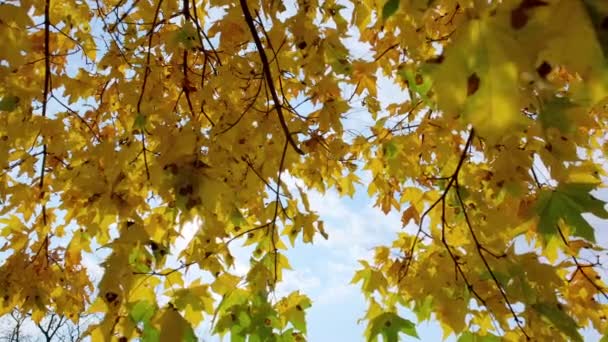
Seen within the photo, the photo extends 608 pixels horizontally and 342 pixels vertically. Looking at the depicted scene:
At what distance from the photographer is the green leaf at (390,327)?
1485 mm

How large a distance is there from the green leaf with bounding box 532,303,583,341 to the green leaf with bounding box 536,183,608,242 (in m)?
0.27

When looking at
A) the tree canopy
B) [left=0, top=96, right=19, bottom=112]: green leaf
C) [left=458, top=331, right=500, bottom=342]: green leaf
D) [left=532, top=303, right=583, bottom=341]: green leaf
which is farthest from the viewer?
[left=0, top=96, right=19, bottom=112]: green leaf

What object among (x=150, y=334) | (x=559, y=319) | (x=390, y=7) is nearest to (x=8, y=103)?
(x=150, y=334)

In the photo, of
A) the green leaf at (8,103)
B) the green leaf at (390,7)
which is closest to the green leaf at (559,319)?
the green leaf at (390,7)

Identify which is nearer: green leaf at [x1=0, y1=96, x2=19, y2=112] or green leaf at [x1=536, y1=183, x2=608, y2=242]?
green leaf at [x1=536, y1=183, x2=608, y2=242]

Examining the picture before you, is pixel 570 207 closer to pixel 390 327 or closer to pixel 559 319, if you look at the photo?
pixel 559 319

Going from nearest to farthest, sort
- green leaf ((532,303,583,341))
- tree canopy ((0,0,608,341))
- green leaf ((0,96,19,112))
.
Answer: tree canopy ((0,0,608,341)) → green leaf ((532,303,583,341)) → green leaf ((0,96,19,112))

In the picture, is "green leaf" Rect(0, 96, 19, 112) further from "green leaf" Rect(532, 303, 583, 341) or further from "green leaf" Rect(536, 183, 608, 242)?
"green leaf" Rect(532, 303, 583, 341)

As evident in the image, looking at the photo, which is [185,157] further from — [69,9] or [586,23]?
[69,9]

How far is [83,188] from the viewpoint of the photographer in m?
1.44

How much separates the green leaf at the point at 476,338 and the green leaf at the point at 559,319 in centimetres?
17

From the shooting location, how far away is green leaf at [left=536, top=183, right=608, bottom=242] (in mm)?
1115

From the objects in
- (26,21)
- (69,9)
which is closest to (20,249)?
(69,9)

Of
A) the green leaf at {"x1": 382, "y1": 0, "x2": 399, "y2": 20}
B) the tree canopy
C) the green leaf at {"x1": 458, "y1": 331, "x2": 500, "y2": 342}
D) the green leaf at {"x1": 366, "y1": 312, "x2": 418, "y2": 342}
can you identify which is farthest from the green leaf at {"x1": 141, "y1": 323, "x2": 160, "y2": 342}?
the green leaf at {"x1": 382, "y1": 0, "x2": 399, "y2": 20}
